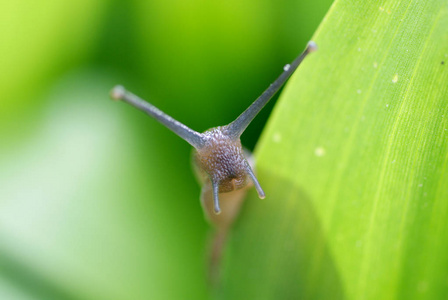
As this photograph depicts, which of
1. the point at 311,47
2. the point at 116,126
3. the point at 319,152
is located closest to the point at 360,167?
the point at 319,152

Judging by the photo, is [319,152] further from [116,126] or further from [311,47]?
[116,126]

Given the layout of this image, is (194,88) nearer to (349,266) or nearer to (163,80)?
(163,80)

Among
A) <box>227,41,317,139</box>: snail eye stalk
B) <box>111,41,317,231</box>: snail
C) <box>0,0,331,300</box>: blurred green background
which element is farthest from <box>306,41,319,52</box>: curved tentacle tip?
<box>0,0,331,300</box>: blurred green background

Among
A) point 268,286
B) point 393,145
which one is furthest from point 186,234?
point 393,145

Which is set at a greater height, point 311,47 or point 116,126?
point 311,47

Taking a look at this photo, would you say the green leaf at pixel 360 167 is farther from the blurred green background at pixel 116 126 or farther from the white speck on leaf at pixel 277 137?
the blurred green background at pixel 116 126

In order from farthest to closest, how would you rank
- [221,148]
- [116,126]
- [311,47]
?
[116,126] < [221,148] < [311,47]

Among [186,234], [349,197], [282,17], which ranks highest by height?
[282,17]
